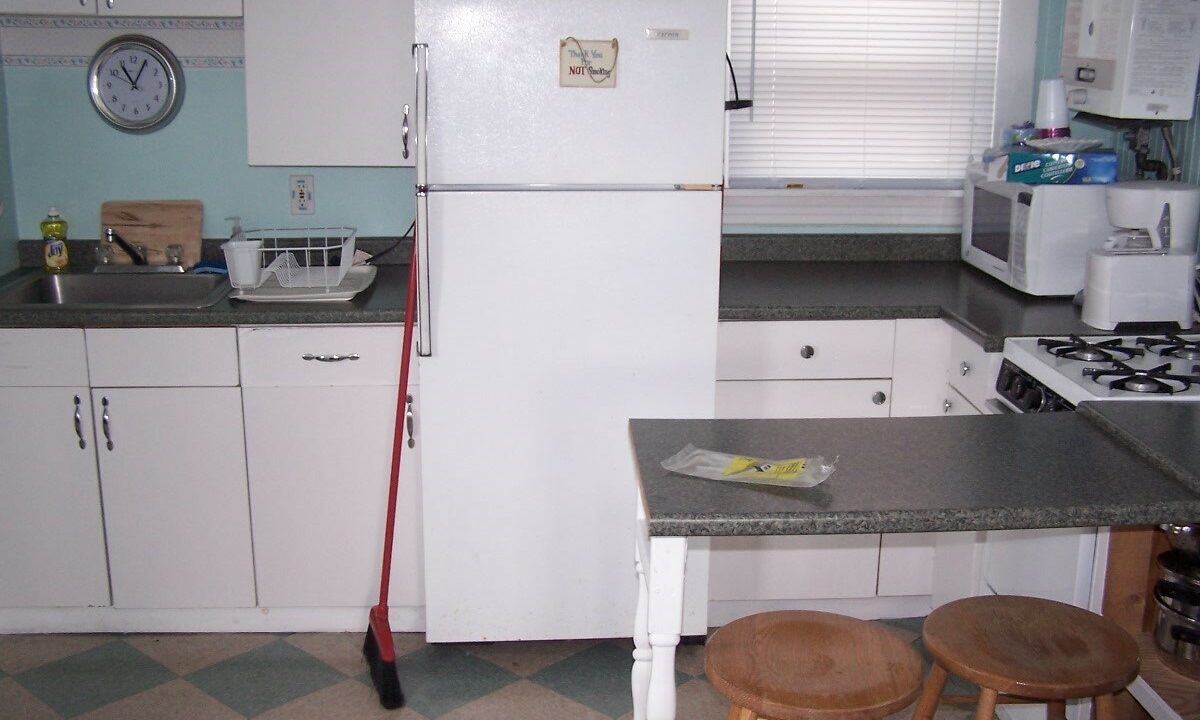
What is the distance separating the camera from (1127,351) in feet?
8.52

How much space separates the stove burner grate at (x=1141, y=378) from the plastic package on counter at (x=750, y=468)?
762mm

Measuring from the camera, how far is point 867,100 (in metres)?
3.69

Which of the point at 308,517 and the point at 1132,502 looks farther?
the point at 308,517

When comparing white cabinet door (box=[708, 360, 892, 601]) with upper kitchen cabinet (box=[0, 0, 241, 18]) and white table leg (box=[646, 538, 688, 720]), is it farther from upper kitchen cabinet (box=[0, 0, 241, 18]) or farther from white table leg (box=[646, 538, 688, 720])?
upper kitchen cabinet (box=[0, 0, 241, 18])

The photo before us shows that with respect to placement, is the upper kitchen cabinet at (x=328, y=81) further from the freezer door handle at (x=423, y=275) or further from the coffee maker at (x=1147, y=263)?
the coffee maker at (x=1147, y=263)

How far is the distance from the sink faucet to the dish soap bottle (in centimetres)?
12

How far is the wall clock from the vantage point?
3457 mm

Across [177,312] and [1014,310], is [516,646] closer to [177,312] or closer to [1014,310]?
[177,312]

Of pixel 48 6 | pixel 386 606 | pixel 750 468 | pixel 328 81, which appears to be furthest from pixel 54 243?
→ pixel 750 468

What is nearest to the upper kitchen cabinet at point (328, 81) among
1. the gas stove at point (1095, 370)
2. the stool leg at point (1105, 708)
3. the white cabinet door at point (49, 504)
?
the white cabinet door at point (49, 504)

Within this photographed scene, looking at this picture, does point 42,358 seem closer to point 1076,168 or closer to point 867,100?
point 867,100

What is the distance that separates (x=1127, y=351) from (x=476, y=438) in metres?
1.44

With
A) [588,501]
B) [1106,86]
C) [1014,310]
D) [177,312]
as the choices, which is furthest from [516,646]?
[1106,86]

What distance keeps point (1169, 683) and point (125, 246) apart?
2828mm
